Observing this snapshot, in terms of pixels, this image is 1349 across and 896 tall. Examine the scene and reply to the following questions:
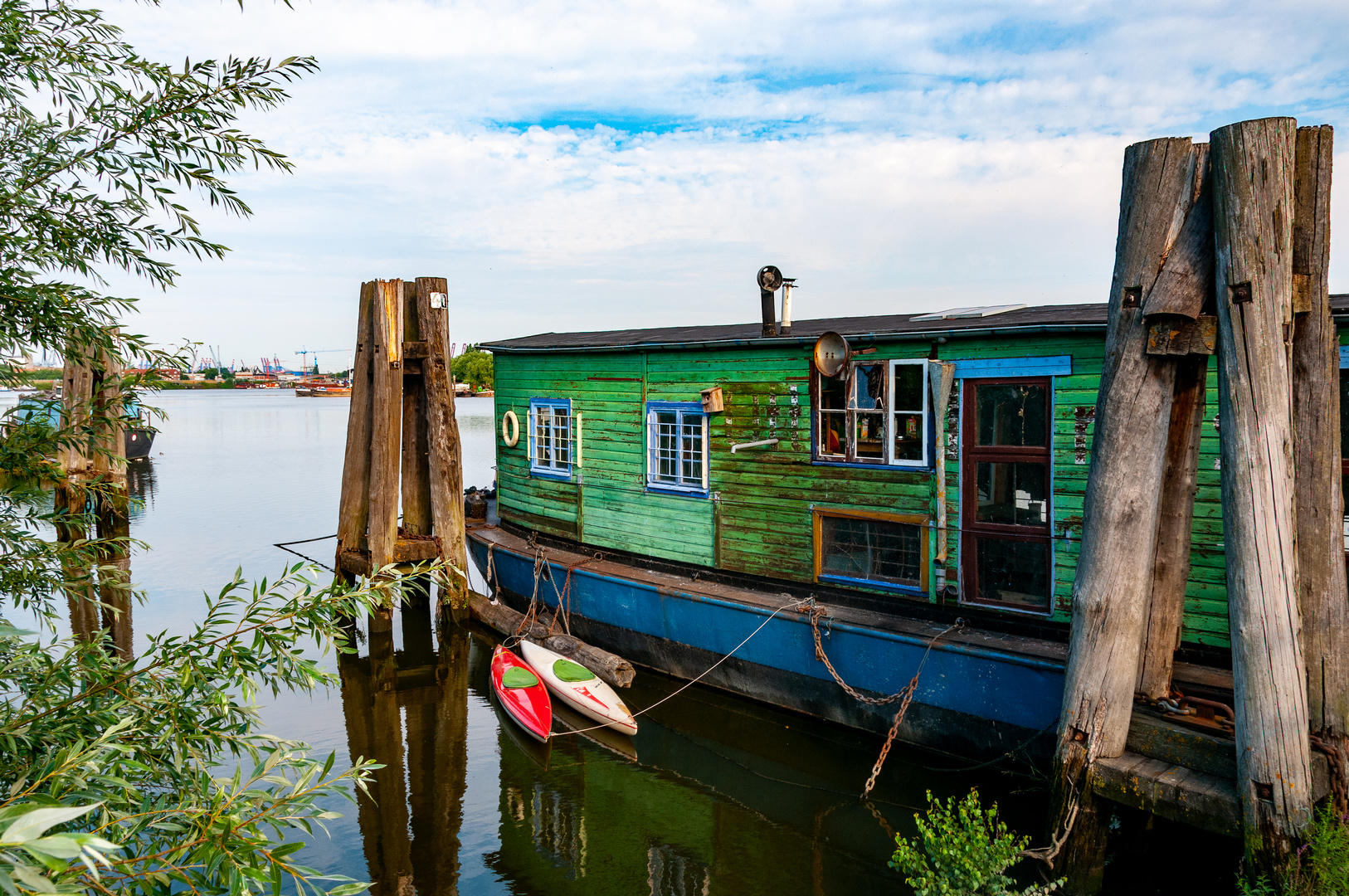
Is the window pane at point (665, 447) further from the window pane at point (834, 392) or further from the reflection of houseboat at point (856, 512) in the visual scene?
the window pane at point (834, 392)

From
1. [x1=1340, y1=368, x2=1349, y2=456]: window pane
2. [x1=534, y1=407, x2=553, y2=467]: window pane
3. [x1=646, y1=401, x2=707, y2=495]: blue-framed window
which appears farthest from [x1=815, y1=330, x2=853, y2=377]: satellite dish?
[x1=534, y1=407, x2=553, y2=467]: window pane

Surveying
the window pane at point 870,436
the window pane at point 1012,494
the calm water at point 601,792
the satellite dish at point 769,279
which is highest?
the satellite dish at point 769,279

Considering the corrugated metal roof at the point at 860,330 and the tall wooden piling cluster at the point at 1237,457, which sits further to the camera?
the corrugated metal roof at the point at 860,330

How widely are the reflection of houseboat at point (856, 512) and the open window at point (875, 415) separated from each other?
2 cm

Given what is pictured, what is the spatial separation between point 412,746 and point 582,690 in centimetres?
214

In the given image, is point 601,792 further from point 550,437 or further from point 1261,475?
point 1261,475

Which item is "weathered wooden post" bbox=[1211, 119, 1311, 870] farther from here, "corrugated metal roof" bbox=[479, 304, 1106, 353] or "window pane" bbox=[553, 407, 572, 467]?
"window pane" bbox=[553, 407, 572, 467]

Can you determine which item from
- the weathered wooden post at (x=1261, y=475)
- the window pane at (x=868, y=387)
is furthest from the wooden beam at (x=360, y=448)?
the weathered wooden post at (x=1261, y=475)

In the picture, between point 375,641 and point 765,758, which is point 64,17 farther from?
point 375,641

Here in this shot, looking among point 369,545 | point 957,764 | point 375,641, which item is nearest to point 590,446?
point 369,545

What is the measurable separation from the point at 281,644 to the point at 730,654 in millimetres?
7352

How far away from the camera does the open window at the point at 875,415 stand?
9414 millimetres

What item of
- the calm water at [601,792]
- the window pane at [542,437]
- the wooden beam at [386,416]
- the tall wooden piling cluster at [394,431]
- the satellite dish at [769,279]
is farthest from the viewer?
the window pane at [542,437]

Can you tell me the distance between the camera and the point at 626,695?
452 inches
